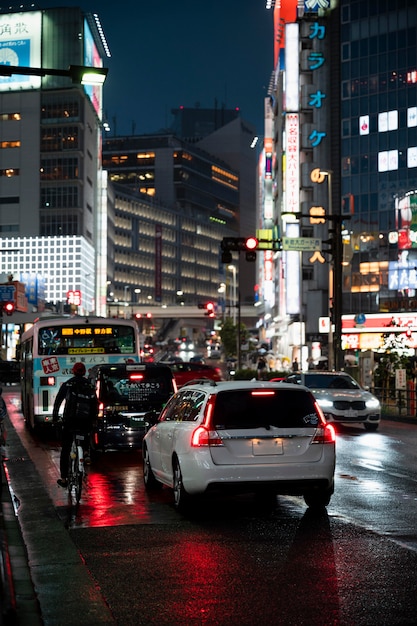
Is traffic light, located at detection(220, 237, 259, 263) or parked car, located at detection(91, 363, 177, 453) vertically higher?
traffic light, located at detection(220, 237, 259, 263)

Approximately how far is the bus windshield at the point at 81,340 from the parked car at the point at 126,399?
589 cm

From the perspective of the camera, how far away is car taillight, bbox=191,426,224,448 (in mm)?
11312

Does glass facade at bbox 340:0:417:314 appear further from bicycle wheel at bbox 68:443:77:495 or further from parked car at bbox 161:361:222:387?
bicycle wheel at bbox 68:443:77:495

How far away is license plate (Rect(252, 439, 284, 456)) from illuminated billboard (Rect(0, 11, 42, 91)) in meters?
146

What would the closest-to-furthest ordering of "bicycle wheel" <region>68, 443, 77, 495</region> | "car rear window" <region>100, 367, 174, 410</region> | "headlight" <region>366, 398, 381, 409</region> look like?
"bicycle wheel" <region>68, 443, 77, 495</region> → "car rear window" <region>100, 367, 174, 410</region> → "headlight" <region>366, 398, 381, 409</region>

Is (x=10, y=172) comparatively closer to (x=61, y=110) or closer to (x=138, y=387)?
(x=61, y=110)

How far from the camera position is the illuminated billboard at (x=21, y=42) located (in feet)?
498

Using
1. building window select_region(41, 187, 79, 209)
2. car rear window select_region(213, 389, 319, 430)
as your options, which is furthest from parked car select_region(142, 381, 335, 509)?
building window select_region(41, 187, 79, 209)

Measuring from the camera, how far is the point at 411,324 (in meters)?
77.8

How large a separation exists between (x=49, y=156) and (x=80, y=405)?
140 m

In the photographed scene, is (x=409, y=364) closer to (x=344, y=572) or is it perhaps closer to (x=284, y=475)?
(x=284, y=475)

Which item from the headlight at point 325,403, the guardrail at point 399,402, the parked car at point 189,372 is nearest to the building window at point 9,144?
the parked car at point 189,372

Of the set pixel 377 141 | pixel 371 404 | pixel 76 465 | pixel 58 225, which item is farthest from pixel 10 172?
pixel 76 465

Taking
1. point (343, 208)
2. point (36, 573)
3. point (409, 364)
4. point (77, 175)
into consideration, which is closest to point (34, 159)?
point (77, 175)
